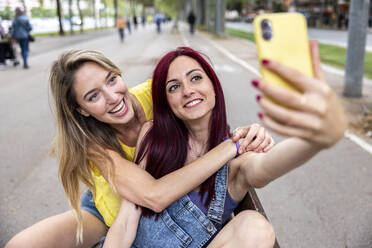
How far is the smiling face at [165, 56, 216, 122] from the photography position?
1.94 m

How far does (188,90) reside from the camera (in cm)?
191

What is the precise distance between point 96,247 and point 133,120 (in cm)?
86

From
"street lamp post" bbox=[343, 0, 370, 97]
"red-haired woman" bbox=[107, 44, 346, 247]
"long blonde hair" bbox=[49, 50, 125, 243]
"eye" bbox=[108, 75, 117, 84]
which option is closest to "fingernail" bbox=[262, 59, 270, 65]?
"red-haired woman" bbox=[107, 44, 346, 247]

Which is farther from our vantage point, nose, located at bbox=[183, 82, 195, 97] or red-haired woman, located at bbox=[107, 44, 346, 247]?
nose, located at bbox=[183, 82, 195, 97]

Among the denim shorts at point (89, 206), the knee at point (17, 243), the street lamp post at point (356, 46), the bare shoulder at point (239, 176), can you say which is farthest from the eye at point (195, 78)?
the street lamp post at point (356, 46)

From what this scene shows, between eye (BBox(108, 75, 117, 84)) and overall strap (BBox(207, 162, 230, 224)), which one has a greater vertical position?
eye (BBox(108, 75, 117, 84))

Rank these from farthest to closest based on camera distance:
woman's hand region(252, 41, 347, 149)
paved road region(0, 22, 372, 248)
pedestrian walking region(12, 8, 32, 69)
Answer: pedestrian walking region(12, 8, 32, 69)
paved road region(0, 22, 372, 248)
woman's hand region(252, 41, 347, 149)

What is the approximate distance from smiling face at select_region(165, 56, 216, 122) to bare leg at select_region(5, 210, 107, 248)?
952mm

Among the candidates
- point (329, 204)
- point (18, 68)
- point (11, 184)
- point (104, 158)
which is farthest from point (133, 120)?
point (18, 68)

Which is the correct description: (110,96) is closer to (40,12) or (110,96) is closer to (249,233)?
(249,233)

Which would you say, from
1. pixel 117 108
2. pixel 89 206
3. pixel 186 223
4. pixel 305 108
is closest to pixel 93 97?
pixel 117 108

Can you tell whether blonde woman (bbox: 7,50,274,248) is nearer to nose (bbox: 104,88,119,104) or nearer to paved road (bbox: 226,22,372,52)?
nose (bbox: 104,88,119,104)

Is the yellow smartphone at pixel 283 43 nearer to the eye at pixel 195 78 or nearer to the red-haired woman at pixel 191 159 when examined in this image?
the red-haired woman at pixel 191 159

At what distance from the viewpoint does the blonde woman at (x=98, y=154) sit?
1.81m
